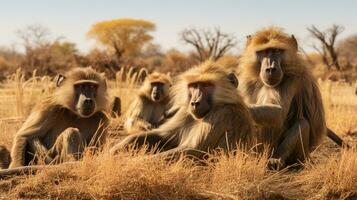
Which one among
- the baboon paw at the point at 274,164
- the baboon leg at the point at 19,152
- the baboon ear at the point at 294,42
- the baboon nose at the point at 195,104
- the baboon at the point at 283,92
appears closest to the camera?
the baboon nose at the point at 195,104

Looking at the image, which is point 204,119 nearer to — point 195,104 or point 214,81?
point 195,104

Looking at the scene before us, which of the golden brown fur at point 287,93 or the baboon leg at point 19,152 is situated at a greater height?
the golden brown fur at point 287,93

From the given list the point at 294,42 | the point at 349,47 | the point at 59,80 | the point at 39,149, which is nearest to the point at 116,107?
the point at 59,80

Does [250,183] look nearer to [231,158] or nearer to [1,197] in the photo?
[231,158]

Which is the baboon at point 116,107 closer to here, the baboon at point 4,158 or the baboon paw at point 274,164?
the baboon at point 4,158

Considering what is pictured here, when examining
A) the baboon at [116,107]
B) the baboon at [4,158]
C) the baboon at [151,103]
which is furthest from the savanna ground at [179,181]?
the baboon at [116,107]

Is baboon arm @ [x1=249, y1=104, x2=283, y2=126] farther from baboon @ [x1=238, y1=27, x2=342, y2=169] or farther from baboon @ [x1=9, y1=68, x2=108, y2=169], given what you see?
baboon @ [x1=9, y1=68, x2=108, y2=169]

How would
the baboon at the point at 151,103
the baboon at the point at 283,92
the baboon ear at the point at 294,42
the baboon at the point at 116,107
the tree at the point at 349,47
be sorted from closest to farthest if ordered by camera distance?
1. the baboon at the point at 283,92
2. the baboon ear at the point at 294,42
3. the baboon at the point at 151,103
4. the baboon at the point at 116,107
5. the tree at the point at 349,47

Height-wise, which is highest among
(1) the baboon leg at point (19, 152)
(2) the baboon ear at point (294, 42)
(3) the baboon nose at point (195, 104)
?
(2) the baboon ear at point (294, 42)

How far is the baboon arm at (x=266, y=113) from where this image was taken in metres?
6.06

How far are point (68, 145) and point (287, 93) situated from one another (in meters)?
2.43

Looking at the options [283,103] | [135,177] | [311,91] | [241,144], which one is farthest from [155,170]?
[311,91]

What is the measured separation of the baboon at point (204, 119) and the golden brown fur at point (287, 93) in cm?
75

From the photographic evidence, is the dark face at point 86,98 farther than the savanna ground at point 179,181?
Yes
